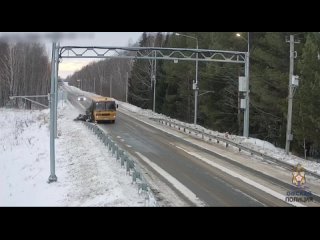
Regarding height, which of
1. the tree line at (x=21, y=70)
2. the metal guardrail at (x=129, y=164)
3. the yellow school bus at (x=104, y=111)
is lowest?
the metal guardrail at (x=129, y=164)

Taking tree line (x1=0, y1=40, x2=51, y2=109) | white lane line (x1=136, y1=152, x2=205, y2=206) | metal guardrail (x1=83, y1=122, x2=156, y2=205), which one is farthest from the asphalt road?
tree line (x1=0, y1=40, x2=51, y2=109)

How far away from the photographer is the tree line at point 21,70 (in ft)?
259

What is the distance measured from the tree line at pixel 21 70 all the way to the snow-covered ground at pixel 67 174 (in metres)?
44.4

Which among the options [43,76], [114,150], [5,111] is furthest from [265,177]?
[43,76]

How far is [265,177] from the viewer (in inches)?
772

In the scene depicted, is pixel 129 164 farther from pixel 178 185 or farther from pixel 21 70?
pixel 21 70

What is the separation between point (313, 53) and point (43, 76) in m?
72.3

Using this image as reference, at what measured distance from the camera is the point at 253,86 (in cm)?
3888

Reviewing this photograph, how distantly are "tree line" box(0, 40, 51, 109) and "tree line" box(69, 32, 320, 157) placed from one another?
18887 millimetres

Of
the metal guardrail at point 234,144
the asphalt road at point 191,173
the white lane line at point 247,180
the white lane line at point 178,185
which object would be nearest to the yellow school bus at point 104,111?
the metal guardrail at point 234,144

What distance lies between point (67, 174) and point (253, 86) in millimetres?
21557

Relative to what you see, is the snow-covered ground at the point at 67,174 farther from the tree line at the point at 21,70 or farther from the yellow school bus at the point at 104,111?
the tree line at the point at 21,70

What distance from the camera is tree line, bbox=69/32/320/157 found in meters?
29.9
